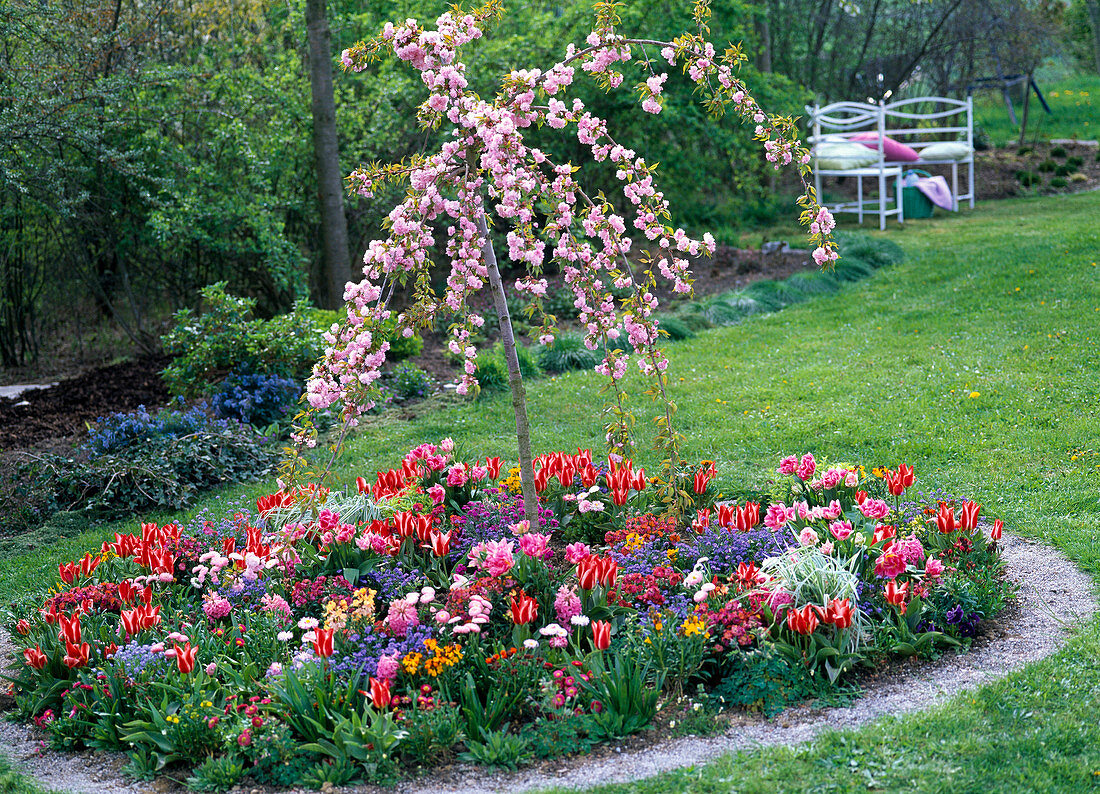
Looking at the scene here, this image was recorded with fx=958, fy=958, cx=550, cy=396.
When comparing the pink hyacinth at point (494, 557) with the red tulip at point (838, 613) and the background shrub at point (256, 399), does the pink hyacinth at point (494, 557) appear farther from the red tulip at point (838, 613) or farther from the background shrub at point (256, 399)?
the background shrub at point (256, 399)

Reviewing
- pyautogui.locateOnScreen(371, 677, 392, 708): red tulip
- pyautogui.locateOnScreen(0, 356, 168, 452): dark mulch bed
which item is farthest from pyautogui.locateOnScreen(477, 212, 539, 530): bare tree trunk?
pyautogui.locateOnScreen(0, 356, 168, 452): dark mulch bed

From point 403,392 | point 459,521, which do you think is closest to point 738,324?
point 403,392

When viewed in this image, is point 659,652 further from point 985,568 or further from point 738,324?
point 738,324

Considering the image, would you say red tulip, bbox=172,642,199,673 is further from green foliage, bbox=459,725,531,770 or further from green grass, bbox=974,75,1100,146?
green grass, bbox=974,75,1100,146

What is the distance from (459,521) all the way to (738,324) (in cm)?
523

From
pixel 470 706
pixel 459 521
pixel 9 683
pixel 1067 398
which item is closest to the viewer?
pixel 470 706

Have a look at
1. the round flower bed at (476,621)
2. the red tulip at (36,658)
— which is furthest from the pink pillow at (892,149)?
the red tulip at (36,658)

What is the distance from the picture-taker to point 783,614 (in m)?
3.32

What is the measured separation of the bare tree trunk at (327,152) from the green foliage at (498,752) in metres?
5.93

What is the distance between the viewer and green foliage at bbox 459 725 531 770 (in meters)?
2.82

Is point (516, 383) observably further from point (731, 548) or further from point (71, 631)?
point (71, 631)

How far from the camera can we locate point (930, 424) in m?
5.68

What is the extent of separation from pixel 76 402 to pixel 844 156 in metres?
9.14

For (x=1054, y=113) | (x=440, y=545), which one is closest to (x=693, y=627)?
(x=440, y=545)
